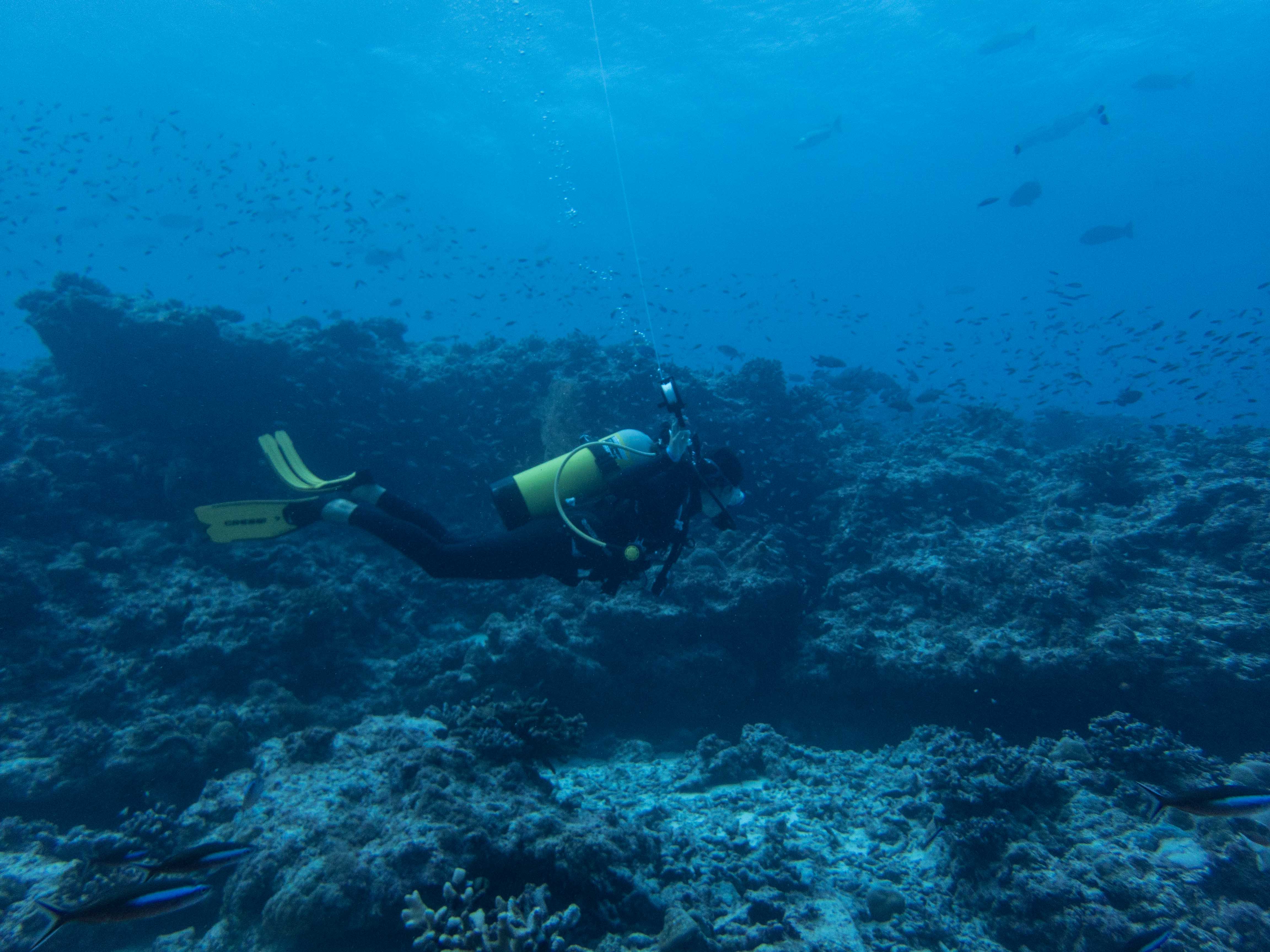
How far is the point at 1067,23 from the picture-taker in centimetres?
3769

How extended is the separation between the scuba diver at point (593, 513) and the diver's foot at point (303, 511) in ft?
0.58

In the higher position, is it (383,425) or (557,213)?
(557,213)

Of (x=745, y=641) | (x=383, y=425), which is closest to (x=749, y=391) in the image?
(x=745, y=641)

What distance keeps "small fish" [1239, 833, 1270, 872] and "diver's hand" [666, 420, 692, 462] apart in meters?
5.36

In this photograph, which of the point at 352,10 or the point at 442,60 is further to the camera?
the point at 442,60

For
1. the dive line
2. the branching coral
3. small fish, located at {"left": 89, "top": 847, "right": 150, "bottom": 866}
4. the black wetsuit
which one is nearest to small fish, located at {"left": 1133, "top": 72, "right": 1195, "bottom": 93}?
the dive line

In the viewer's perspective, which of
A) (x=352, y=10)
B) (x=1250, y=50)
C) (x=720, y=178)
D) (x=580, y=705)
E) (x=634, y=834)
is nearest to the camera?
(x=634, y=834)

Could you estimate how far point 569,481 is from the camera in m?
5.47

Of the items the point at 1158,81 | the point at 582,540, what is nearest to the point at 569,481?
the point at 582,540

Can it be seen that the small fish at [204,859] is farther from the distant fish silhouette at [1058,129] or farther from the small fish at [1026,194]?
the distant fish silhouette at [1058,129]

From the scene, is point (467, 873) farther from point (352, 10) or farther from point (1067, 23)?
point (1067, 23)

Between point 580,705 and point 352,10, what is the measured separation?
45.9 m

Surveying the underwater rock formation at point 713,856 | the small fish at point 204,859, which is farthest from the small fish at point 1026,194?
the small fish at point 204,859

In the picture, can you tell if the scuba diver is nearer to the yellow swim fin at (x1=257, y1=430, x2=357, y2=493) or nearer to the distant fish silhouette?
the yellow swim fin at (x1=257, y1=430, x2=357, y2=493)
